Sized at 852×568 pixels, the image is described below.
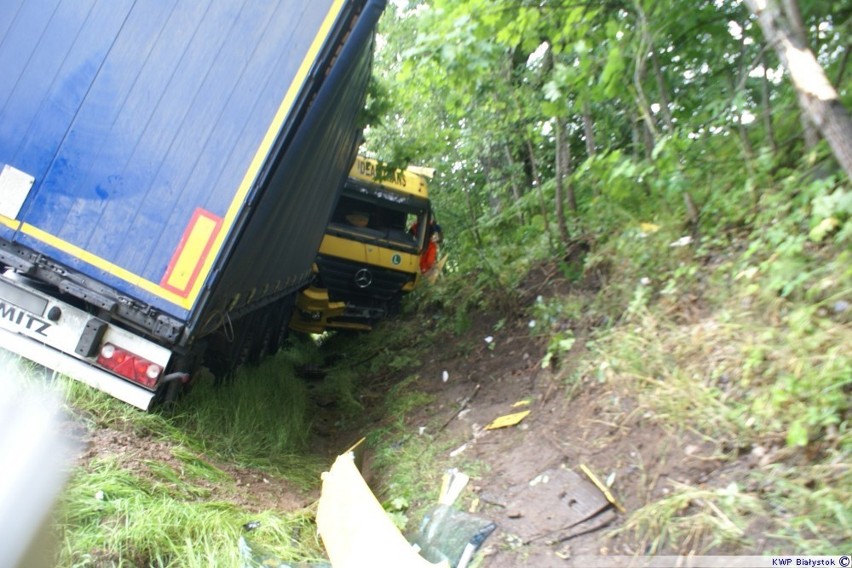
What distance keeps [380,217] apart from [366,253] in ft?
2.65

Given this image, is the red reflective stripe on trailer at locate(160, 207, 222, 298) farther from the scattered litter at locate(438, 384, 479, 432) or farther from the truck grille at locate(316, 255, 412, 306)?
the truck grille at locate(316, 255, 412, 306)

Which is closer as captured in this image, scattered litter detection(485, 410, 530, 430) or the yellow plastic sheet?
the yellow plastic sheet

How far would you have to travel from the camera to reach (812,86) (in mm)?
2922

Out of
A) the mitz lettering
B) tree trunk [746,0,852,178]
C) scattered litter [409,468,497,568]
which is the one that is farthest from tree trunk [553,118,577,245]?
the mitz lettering

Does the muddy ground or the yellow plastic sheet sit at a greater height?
the muddy ground

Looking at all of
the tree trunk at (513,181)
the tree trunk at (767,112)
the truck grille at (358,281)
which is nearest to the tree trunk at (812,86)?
the tree trunk at (767,112)

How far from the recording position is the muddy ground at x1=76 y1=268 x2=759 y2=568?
9.91ft

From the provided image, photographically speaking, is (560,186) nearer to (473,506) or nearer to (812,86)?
(812,86)

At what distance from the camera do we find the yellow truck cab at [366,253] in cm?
862

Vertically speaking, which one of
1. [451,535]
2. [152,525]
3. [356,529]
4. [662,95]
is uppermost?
[662,95]

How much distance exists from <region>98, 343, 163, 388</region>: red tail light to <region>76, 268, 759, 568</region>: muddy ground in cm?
36

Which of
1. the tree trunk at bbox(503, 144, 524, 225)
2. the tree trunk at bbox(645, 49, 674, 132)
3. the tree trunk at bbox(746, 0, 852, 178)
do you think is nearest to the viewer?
the tree trunk at bbox(746, 0, 852, 178)

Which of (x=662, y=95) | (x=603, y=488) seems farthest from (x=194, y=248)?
(x=662, y=95)

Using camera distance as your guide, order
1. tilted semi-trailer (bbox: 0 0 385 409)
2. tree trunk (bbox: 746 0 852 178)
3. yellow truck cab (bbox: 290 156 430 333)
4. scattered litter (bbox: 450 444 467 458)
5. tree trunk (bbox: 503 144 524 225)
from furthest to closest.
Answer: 1. yellow truck cab (bbox: 290 156 430 333)
2. tree trunk (bbox: 503 144 524 225)
3. scattered litter (bbox: 450 444 467 458)
4. tilted semi-trailer (bbox: 0 0 385 409)
5. tree trunk (bbox: 746 0 852 178)
